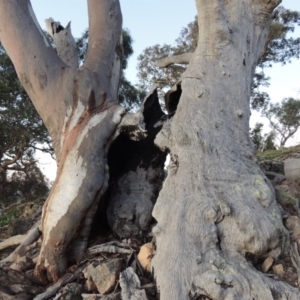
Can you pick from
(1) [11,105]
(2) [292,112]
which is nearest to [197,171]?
(1) [11,105]

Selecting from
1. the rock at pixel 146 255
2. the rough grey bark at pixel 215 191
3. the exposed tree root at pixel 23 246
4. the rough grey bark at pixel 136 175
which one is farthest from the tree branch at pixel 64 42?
the rock at pixel 146 255

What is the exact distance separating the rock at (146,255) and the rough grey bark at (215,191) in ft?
0.65

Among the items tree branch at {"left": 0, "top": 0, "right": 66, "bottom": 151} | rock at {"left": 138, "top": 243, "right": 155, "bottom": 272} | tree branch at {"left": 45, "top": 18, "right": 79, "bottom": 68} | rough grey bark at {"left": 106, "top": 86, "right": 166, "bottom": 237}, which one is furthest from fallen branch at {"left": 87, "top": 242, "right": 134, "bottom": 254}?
tree branch at {"left": 45, "top": 18, "right": 79, "bottom": 68}

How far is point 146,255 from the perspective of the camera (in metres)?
2.65

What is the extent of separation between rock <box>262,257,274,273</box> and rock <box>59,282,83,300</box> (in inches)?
43.3

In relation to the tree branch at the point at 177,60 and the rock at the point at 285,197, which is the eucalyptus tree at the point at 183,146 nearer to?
the tree branch at the point at 177,60

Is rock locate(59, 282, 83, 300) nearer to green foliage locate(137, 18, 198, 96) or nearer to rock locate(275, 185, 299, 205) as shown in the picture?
rock locate(275, 185, 299, 205)

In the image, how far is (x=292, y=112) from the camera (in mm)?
21219

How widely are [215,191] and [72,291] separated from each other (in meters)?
1.06

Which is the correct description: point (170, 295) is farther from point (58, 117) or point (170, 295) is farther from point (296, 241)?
point (58, 117)

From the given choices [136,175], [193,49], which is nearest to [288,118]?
[193,49]

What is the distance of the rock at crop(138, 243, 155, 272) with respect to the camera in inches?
102

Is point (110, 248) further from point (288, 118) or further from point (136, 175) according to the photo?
point (288, 118)

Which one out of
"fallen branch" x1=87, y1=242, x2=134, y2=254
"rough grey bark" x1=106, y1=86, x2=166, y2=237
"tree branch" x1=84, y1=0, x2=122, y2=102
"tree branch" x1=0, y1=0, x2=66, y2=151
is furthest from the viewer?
"tree branch" x1=84, y1=0, x2=122, y2=102
